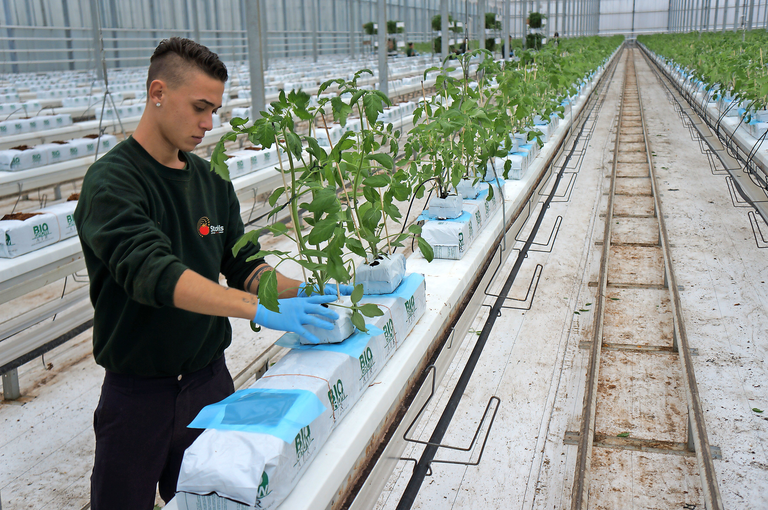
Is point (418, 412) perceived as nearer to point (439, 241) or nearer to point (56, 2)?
point (439, 241)

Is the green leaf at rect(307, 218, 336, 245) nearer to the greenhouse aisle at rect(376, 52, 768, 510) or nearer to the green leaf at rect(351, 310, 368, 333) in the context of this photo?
the green leaf at rect(351, 310, 368, 333)

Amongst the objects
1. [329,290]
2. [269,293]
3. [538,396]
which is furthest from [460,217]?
[269,293]

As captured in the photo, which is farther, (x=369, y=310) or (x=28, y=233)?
(x=28, y=233)

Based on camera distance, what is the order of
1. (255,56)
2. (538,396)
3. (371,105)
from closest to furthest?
(371,105)
(538,396)
(255,56)

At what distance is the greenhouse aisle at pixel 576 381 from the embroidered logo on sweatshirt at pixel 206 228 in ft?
4.26

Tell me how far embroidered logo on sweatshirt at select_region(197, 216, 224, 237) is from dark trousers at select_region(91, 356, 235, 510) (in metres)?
0.34

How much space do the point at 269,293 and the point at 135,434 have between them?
0.44 metres

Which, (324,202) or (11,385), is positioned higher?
(324,202)

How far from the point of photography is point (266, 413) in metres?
1.25

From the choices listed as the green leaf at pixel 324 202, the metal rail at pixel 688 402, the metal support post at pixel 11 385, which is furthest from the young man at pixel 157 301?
the metal support post at pixel 11 385

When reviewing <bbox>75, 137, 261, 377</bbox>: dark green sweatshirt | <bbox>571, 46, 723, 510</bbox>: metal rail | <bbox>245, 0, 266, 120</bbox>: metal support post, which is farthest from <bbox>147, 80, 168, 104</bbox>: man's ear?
<bbox>245, 0, 266, 120</bbox>: metal support post

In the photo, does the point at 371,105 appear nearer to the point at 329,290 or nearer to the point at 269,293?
the point at 329,290

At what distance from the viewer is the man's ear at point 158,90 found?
1.31m

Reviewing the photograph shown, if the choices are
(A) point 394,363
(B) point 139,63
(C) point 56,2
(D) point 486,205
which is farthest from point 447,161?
(B) point 139,63
